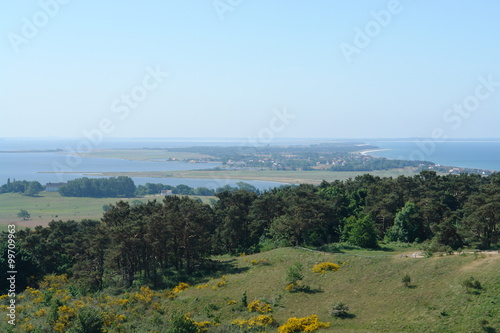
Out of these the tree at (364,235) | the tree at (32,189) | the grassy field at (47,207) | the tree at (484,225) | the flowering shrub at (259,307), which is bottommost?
the grassy field at (47,207)

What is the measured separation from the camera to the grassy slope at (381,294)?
20.1m

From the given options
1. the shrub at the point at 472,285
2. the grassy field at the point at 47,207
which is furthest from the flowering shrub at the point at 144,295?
the grassy field at the point at 47,207

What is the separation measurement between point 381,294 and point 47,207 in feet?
297

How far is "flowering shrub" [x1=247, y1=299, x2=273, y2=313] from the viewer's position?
24203 millimetres

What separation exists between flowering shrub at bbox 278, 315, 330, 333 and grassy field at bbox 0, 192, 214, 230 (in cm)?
6333

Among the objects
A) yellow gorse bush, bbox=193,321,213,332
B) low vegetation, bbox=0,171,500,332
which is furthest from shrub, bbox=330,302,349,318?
yellow gorse bush, bbox=193,321,213,332

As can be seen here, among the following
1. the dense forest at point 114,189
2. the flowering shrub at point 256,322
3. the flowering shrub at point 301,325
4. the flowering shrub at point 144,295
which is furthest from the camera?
the dense forest at point 114,189

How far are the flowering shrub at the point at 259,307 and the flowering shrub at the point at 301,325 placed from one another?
2920 mm

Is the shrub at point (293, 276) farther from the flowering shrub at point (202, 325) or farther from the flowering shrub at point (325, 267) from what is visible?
the flowering shrub at point (202, 325)

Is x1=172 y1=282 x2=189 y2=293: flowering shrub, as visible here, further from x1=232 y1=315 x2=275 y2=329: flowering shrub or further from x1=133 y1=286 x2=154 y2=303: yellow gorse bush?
x1=232 y1=315 x2=275 y2=329: flowering shrub

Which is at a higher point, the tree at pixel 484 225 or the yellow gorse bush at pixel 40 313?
the tree at pixel 484 225

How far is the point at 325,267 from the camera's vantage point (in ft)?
98.3

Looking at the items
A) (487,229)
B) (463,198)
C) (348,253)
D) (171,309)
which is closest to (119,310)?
(171,309)

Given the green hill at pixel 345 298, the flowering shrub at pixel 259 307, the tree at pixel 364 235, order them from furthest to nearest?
the tree at pixel 364 235 < the flowering shrub at pixel 259 307 < the green hill at pixel 345 298
